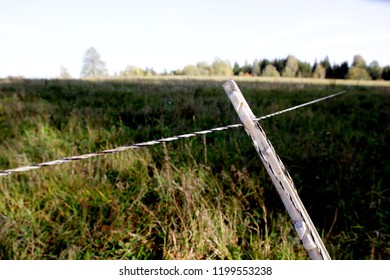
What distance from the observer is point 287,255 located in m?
1.60

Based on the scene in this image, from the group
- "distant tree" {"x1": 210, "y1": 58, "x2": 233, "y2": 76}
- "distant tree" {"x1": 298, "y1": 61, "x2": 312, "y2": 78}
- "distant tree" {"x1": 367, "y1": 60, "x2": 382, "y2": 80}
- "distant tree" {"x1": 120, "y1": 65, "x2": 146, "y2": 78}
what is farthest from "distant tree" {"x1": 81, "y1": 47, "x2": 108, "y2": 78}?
"distant tree" {"x1": 367, "y1": 60, "x2": 382, "y2": 80}

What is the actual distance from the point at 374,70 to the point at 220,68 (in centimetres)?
4252

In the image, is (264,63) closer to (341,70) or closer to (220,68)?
(341,70)

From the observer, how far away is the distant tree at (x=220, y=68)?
38981 mm

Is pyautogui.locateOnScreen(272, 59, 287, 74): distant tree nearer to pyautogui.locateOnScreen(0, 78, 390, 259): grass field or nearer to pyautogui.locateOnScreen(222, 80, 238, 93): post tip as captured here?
pyautogui.locateOnScreen(0, 78, 390, 259): grass field

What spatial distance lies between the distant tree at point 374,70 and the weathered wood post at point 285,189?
2749 inches

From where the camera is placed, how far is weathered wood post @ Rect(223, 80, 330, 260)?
0.93 m

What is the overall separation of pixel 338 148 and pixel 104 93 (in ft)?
20.5

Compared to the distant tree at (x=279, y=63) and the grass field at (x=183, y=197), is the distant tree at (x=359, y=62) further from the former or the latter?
the grass field at (x=183, y=197)

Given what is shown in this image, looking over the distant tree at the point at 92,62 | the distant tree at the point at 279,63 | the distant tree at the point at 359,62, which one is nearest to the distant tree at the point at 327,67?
the distant tree at the point at 359,62

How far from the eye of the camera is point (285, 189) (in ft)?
3.12

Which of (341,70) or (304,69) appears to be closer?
(341,70)

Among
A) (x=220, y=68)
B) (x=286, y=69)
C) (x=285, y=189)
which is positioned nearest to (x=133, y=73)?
(x=220, y=68)

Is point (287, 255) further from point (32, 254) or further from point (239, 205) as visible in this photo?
point (32, 254)
